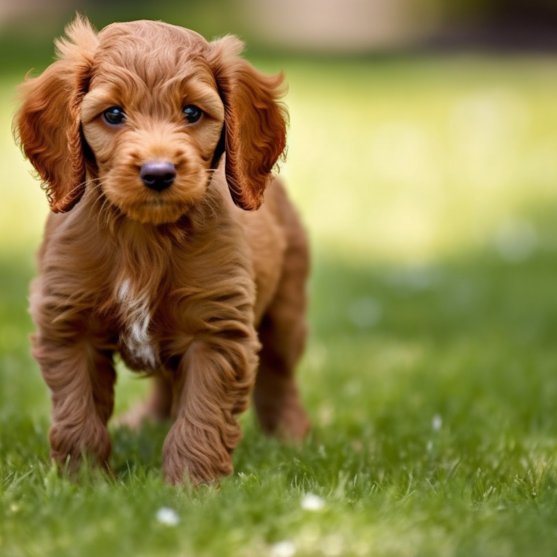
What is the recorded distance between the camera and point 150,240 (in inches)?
138

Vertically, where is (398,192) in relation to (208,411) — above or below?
below

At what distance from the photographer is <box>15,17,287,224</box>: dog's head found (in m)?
3.25

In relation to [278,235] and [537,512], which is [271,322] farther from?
[537,512]

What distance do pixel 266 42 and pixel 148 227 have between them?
60.7ft

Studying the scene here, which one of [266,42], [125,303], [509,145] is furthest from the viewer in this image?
[266,42]

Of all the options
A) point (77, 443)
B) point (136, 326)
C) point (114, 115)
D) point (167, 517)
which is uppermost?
point (114, 115)

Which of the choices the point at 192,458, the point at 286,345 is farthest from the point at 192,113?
the point at 286,345

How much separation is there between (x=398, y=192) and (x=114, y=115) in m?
7.51

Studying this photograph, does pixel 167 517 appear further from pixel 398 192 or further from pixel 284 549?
pixel 398 192

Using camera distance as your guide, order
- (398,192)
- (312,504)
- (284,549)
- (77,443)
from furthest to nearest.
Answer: (398,192), (77,443), (312,504), (284,549)

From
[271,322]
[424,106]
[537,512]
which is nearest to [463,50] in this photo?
[424,106]

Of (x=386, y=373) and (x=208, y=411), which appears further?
(x=386, y=373)

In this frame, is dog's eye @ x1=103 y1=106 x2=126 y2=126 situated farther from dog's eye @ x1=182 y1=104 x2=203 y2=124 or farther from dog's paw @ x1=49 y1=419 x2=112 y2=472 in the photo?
dog's paw @ x1=49 y1=419 x2=112 y2=472

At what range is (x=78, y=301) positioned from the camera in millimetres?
3514
